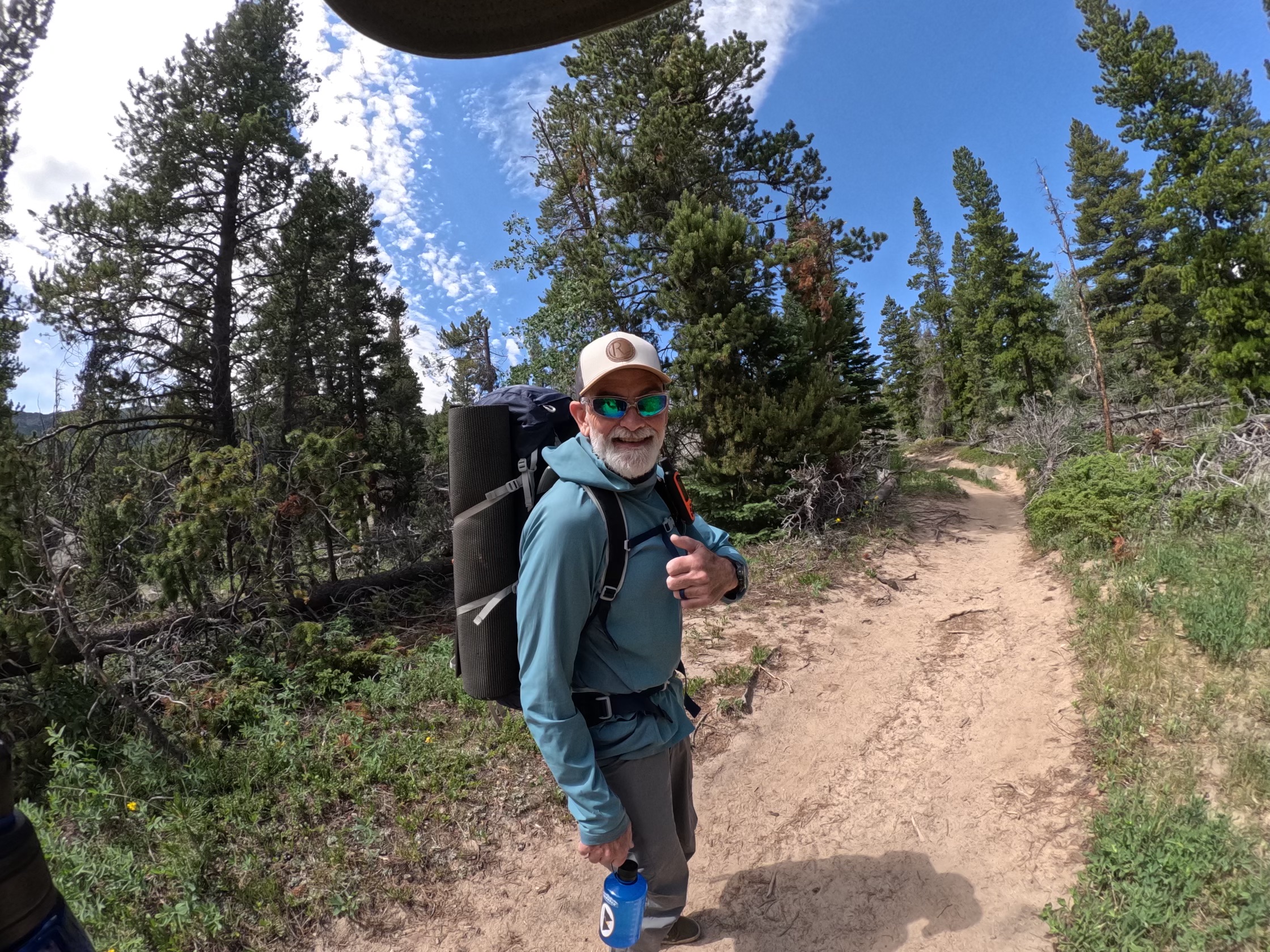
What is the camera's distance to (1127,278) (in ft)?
100

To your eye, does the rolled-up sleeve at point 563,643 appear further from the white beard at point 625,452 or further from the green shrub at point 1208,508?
the green shrub at point 1208,508

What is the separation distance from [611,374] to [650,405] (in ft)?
0.56

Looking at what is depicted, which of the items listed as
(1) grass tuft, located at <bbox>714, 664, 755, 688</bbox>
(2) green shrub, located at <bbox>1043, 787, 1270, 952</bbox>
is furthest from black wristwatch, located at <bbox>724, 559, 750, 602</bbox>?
(1) grass tuft, located at <bbox>714, 664, 755, 688</bbox>

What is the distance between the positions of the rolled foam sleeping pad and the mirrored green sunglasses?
416 millimetres

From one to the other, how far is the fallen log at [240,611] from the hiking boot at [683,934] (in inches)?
136

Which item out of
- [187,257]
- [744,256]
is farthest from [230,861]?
[187,257]

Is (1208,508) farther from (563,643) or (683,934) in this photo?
(563,643)

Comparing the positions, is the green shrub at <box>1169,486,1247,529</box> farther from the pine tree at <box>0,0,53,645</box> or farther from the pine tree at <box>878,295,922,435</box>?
the pine tree at <box>878,295,922,435</box>

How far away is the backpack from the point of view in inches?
85.7

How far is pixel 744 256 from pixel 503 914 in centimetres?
963

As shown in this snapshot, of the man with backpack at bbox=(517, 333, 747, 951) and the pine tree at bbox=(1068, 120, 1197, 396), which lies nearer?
the man with backpack at bbox=(517, 333, 747, 951)

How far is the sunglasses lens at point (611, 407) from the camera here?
207 centimetres

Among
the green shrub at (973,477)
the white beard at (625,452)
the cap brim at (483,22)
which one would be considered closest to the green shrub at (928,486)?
the green shrub at (973,477)

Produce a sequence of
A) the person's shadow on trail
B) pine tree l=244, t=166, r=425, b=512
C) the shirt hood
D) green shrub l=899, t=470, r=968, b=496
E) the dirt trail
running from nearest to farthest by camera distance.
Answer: the shirt hood → the person's shadow on trail → the dirt trail → pine tree l=244, t=166, r=425, b=512 → green shrub l=899, t=470, r=968, b=496
